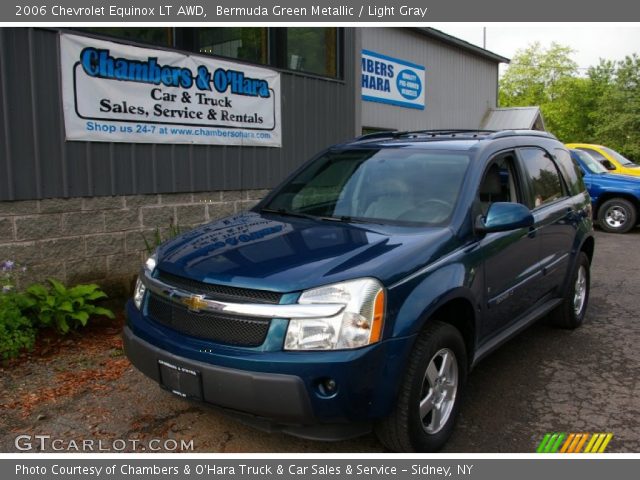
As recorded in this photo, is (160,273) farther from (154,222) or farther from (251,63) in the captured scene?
(251,63)

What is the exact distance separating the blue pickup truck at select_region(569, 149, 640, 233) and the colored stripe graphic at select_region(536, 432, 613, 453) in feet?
33.9

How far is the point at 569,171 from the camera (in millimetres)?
5457

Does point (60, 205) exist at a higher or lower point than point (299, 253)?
higher

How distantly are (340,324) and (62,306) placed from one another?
124 inches

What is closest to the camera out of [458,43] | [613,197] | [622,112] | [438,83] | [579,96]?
[613,197]

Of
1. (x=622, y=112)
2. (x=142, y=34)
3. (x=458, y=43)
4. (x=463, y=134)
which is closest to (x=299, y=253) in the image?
(x=463, y=134)

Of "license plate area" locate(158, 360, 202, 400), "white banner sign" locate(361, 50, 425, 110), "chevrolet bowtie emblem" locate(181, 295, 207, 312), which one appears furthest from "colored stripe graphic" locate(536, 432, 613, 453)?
"white banner sign" locate(361, 50, 425, 110)

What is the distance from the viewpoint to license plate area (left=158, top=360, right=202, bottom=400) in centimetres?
284

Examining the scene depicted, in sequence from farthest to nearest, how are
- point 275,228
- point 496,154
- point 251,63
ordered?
point 251,63 → point 496,154 → point 275,228

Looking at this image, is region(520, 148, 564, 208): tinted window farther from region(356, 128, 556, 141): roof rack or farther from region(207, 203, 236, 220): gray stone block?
region(207, 203, 236, 220): gray stone block

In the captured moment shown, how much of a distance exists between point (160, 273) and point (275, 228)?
76 cm

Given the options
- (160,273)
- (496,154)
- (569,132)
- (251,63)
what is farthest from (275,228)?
(569,132)

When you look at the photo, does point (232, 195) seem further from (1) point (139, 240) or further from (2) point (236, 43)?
(2) point (236, 43)

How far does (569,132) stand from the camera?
151ft
